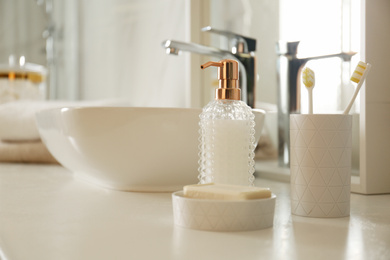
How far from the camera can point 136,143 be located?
84 cm

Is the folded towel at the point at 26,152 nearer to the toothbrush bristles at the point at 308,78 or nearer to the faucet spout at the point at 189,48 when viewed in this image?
the faucet spout at the point at 189,48


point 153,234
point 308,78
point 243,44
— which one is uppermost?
point 243,44

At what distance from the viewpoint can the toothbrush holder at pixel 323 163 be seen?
63cm

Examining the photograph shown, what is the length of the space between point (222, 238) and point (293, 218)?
147 mm

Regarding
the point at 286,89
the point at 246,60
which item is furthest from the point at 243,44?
the point at 286,89

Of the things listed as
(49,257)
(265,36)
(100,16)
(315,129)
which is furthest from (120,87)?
(49,257)

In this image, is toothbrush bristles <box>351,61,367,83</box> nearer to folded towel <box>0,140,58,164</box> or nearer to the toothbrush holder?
the toothbrush holder

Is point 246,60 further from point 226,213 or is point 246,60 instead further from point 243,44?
point 226,213

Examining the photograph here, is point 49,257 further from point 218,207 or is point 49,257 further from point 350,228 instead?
point 350,228

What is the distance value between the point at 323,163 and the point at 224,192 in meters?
0.15

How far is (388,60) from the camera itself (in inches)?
33.5

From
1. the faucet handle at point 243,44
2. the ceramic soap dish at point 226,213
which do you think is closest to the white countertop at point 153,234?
the ceramic soap dish at point 226,213

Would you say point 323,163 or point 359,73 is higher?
point 359,73

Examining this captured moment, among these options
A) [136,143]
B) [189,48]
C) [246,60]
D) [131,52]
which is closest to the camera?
[136,143]
